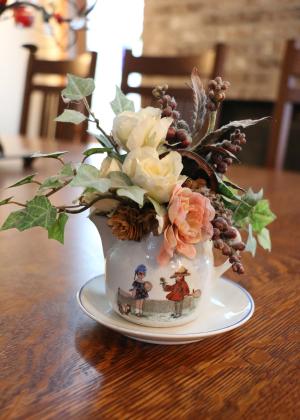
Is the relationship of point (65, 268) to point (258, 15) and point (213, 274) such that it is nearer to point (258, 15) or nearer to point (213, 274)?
point (213, 274)

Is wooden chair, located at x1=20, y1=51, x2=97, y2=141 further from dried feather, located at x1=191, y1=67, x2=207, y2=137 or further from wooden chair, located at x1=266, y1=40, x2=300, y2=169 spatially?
dried feather, located at x1=191, y1=67, x2=207, y2=137

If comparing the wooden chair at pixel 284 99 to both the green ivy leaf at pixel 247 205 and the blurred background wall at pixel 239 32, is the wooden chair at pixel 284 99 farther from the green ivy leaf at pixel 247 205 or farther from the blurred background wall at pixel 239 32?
the blurred background wall at pixel 239 32

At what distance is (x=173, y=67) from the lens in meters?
1.86

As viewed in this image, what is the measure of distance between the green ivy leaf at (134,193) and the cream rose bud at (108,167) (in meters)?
0.03

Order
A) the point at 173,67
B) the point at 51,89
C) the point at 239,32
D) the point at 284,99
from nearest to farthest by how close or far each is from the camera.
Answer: the point at 284,99 → the point at 173,67 → the point at 51,89 → the point at 239,32

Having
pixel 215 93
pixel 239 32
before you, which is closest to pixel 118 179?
pixel 215 93

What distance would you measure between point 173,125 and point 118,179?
0.08 meters

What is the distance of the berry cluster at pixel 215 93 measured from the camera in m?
0.44

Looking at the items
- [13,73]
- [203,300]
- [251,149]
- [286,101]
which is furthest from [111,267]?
[13,73]

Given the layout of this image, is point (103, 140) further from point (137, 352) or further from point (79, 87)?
point (137, 352)

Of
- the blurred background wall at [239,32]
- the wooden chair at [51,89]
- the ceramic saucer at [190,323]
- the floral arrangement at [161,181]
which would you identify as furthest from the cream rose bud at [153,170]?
the blurred background wall at [239,32]

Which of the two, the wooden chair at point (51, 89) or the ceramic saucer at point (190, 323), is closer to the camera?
the ceramic saucer at point (190, 323)

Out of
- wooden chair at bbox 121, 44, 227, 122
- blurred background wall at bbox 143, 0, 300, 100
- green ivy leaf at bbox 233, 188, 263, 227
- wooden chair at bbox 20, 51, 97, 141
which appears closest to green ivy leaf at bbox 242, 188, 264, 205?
green ivy leaf at bbox 233, 188, 263, 227

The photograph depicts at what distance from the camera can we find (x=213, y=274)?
0.49 meters
